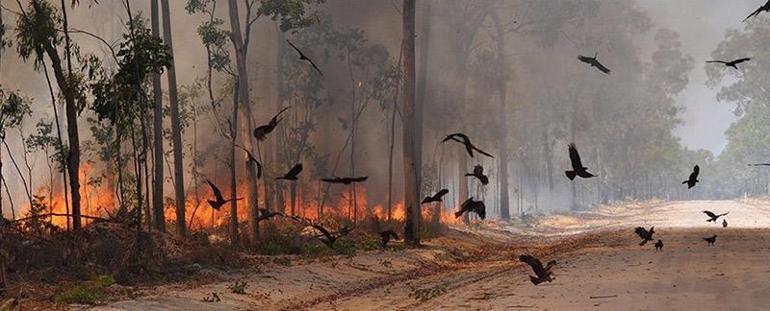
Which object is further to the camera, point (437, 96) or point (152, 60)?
point (437, 96)

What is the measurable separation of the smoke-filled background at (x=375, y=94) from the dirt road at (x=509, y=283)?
944 cm

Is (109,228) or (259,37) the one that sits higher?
(259,37)

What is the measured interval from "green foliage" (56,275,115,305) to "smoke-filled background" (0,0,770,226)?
16491 millimetres

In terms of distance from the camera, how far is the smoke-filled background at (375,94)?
2372 inches

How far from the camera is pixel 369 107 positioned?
77000 mm

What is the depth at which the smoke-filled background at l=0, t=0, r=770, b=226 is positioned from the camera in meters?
60.2

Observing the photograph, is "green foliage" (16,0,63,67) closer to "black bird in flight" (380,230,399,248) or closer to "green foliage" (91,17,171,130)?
"green foliage" (91,17,171,130)

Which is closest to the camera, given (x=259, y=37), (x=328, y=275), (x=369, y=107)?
(x=328, y=275)

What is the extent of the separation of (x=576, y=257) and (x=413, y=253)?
5771 mm

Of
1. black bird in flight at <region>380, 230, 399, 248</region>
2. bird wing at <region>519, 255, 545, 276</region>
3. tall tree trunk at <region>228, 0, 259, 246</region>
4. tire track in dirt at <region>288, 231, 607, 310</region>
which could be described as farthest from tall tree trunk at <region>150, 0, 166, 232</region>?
bird wing at <region>519, 255, 545, 276</region>

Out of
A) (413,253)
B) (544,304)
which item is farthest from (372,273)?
(544,304)

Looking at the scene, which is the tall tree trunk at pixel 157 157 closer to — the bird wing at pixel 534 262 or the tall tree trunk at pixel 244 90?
the tall tree trunk at pixel 244 90

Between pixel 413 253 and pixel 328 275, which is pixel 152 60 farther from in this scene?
pixel 413 253

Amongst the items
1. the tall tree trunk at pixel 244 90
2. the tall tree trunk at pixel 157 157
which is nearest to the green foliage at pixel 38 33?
the tall tree trunk at pixel 157 157
